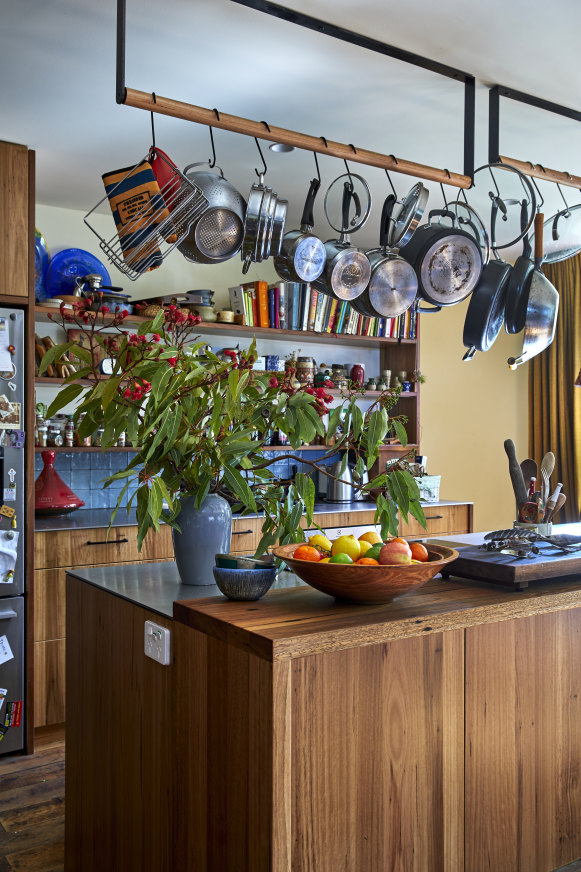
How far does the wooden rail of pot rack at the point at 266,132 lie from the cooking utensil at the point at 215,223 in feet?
0.70

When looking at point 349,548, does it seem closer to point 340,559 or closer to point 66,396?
point 340,559

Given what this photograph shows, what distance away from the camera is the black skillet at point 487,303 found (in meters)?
2.73

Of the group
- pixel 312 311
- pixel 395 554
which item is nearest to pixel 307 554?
pixel 395 554

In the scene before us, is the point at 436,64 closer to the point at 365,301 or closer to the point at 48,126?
the point at 365,301

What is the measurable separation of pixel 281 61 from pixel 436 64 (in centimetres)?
54

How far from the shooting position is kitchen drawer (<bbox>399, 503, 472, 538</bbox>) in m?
4.62

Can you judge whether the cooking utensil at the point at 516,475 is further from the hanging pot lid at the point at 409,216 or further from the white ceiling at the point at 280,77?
the white ceiling at the point at 280,77

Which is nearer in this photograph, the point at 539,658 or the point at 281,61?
the point at 539,658

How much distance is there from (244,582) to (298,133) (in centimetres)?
161

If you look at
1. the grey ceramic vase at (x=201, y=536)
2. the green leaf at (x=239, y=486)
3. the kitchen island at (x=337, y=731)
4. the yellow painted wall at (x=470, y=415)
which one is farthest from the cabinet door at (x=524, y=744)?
the yellow painted wall at (x=470, y=415)

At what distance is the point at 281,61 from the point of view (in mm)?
2621

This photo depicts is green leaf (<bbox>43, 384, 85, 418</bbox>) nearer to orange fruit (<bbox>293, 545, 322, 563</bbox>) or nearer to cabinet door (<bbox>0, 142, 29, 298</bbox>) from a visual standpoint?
orange fruit (<bbox>293, 545, 322, 563</bbox>)

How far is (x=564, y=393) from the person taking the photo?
539 centimetres

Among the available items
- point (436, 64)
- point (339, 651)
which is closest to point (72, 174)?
point (436, 64)
